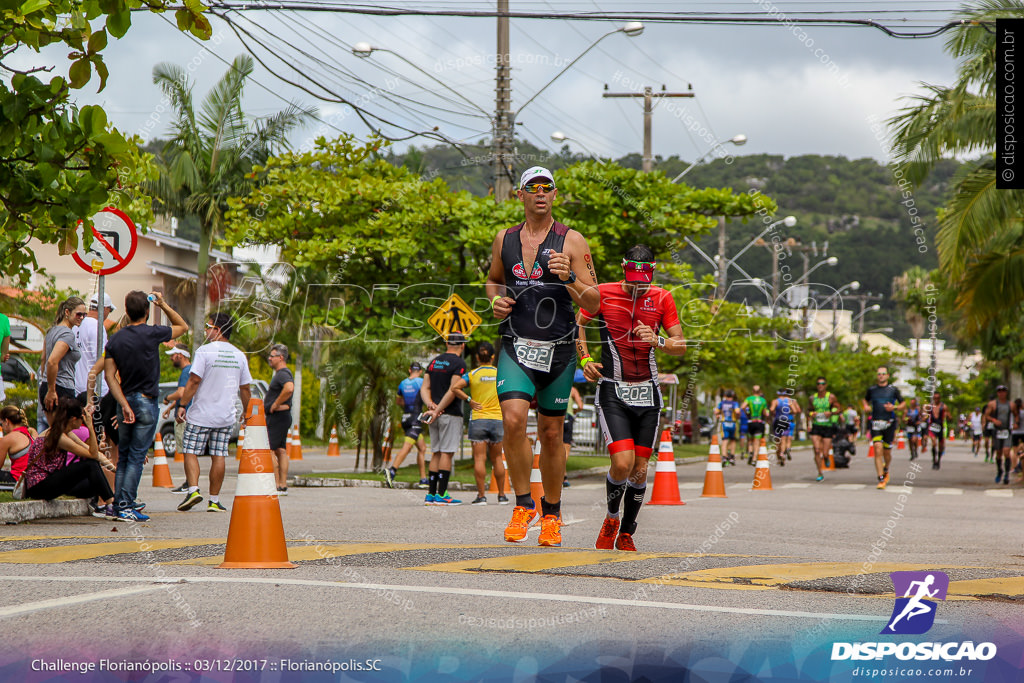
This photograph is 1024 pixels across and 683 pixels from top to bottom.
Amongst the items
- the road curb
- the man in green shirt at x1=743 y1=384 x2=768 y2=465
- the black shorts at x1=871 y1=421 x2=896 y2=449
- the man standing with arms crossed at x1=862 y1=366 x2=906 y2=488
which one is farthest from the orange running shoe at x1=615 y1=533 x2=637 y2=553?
the man in green shirt at x1=743 y1=384 x2=768 y2=465

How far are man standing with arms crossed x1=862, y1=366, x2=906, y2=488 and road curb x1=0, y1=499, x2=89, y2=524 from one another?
44.7 feet

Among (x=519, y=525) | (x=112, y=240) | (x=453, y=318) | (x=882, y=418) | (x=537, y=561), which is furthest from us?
(x=882, y=418)

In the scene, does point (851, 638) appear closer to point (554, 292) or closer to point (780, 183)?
point (554, 292)

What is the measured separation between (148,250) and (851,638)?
40468 millimetres

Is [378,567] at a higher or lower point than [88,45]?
lower

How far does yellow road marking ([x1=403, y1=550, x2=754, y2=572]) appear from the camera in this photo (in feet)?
20.1

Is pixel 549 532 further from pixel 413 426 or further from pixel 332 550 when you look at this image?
pixel 413 426

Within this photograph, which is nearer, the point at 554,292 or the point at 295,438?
the point at 554,292

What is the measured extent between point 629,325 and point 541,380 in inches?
33.2

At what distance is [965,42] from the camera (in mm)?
19625

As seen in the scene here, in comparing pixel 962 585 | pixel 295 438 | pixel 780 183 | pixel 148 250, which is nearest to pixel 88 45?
pixel 962 585

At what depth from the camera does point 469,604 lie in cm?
494

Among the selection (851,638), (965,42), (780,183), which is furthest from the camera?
(780,183)

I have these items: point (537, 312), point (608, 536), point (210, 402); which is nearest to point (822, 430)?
point (210, 402)
